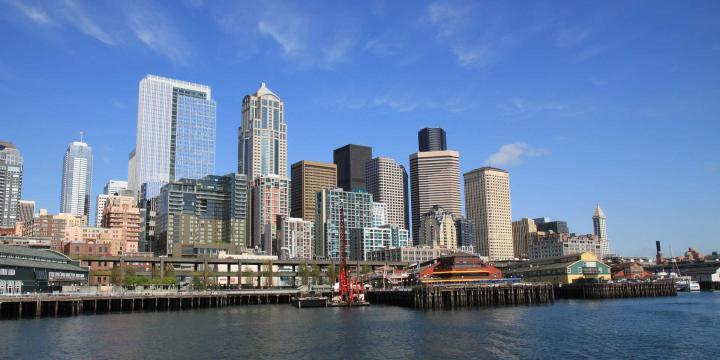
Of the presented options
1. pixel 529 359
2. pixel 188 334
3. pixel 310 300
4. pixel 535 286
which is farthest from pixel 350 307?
pixel 529 359

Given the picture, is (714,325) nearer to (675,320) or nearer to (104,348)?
(675,320)

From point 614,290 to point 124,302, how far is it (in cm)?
13240

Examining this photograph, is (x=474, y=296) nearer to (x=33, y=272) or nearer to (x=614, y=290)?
(x=614, y=290)

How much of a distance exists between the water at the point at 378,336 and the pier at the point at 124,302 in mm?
11877

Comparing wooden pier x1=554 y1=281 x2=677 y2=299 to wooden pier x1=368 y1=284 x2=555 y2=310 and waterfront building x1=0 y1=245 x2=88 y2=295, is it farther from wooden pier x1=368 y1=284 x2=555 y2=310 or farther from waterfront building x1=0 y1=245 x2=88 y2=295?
waterfront building x1=0 y1=245 x2=88 y2=295

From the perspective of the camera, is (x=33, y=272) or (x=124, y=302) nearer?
(x=33, y=272)

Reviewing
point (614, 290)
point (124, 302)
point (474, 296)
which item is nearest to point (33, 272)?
point (124, 302)

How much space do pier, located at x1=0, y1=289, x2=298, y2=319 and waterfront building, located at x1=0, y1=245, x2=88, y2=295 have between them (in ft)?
27.5

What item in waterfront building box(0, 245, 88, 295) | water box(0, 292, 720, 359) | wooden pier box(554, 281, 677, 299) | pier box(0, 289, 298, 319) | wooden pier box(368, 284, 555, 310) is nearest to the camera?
water box(0, 292, 720, 359)

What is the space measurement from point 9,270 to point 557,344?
114666 millimetres

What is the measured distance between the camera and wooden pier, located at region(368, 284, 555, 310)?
451ft

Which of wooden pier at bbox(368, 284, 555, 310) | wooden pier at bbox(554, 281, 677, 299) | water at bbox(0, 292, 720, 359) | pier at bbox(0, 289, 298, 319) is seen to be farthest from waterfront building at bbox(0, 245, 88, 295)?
wooden pier at bbox(554, 281, 677, 299)

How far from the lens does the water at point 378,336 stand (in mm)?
71062

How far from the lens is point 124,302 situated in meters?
151
